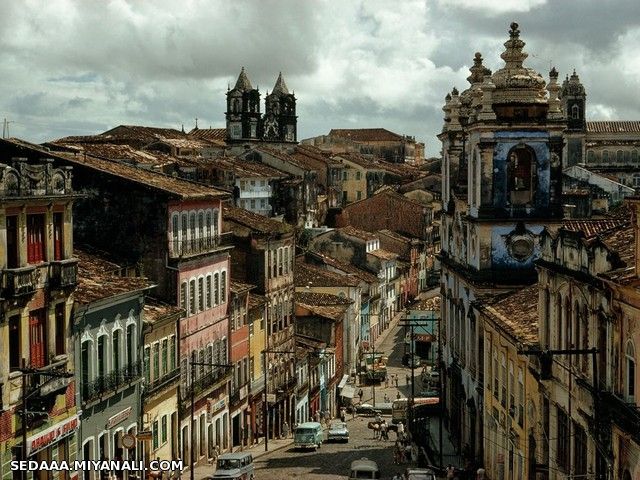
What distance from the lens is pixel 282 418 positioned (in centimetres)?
7375

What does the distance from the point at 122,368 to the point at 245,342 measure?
2039cm

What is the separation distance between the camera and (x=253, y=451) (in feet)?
209

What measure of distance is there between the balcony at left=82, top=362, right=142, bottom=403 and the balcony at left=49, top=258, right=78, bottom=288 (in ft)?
13.9

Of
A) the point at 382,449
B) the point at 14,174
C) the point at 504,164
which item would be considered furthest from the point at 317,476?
the point at 14,174

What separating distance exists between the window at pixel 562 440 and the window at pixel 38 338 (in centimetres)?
1616

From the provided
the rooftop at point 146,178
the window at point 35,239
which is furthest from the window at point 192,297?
the window at point 35,239

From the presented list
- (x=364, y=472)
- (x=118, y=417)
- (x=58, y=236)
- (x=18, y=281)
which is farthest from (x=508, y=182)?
(x=18, y=281)

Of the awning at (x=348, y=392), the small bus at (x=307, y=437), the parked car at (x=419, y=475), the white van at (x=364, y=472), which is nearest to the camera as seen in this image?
the parked car at (x=419, y=475)

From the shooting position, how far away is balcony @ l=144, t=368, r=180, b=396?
161 ft

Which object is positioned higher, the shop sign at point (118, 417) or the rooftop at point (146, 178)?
the rooftop at point (146, 178)

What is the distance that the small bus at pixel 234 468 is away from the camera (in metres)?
47.5

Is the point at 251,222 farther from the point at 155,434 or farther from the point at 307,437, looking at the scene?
the point at 155,434

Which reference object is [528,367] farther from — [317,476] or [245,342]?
[245,342]

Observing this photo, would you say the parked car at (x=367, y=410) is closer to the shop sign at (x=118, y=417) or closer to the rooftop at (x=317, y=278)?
the rooftop at (x=317, y=278)
